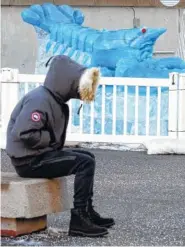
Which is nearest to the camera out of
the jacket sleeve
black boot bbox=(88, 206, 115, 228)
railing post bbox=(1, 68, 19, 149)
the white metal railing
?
the jacket sleeve

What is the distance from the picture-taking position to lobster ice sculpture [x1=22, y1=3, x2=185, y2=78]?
44.2ft

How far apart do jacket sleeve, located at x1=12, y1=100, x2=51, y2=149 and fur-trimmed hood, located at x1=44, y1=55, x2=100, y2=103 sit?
0.74ft

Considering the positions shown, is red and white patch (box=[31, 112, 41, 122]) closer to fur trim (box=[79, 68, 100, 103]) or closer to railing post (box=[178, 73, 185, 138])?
fur trim (box=[79, 68, 100, 103])

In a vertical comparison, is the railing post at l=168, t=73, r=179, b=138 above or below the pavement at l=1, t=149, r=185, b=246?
above

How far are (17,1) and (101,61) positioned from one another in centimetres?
564

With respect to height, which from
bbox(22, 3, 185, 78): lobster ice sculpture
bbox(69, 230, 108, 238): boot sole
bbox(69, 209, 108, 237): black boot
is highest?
bbox(22, 3, 185, 78): lobster ice sculpture

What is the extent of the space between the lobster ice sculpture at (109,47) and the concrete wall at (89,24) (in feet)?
9.69

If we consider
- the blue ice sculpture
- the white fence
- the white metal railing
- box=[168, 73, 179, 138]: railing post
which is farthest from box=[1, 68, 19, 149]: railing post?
the white metal railing

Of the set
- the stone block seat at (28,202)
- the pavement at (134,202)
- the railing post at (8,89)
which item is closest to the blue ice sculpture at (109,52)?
the pavement at (134,202)

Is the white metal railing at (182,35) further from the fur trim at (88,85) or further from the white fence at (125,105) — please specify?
the fur trim at (88,85)

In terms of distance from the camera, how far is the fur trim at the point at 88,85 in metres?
6.31

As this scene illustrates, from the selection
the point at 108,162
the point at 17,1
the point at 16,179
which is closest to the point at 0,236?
the point at 16,179

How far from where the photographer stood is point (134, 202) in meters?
8.06

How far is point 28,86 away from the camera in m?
11.9
